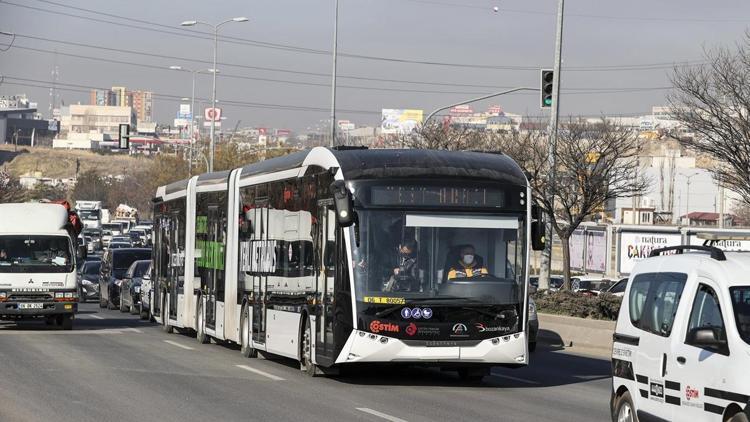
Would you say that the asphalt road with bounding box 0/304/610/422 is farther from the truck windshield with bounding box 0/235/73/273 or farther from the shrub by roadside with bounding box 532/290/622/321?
the truck windshield with bounding box 0/235/73/273

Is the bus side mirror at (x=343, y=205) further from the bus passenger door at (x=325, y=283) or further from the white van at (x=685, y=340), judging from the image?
the white van at (x=685, y=340)

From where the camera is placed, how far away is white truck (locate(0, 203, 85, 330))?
94.1ft

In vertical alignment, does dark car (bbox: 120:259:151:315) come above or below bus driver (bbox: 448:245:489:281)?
below

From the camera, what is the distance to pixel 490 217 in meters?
17.7

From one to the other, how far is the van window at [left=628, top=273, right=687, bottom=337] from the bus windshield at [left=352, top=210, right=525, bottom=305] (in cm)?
535

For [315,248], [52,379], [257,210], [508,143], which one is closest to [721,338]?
[315,248]

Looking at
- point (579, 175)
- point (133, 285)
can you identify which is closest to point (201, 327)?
point (133, 285)

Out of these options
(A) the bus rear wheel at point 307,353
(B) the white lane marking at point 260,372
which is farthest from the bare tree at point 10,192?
(A) the bus rear wheel at point 307,353

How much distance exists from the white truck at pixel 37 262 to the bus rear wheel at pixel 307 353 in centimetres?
1114

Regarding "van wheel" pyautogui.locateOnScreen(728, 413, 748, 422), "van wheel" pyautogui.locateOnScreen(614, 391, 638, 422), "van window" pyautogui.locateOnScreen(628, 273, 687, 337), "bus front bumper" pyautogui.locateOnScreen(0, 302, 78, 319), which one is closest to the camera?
"van wheel" pyautogui.locateOnScreen(728, 413, 748, 422)

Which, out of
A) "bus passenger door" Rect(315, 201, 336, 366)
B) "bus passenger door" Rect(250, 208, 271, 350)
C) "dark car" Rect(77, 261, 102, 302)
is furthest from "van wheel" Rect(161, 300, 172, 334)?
"dark car" Rect(77, 261, 102, 302)

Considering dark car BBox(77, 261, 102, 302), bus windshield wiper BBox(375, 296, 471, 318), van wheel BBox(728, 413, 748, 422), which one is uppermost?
bus windshield wiper BBox(375, 296, 471, 318)

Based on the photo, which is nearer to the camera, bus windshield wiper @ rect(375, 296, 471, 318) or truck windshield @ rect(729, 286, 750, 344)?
truck windshield @ rect(729, 286, 750, 344)

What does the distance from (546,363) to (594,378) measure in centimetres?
317
